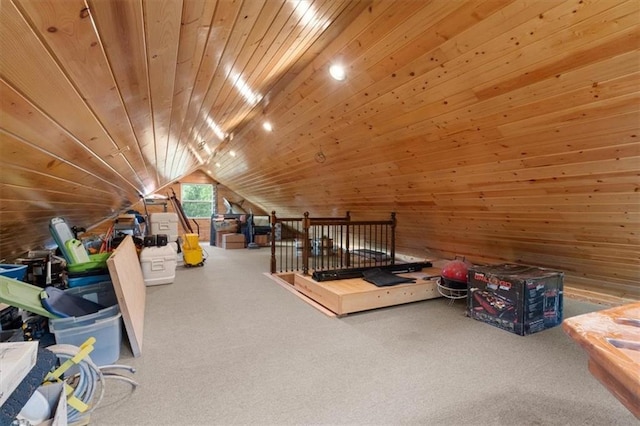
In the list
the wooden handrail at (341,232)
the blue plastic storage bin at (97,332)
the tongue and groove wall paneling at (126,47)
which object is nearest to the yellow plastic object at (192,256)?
the wooden handrail at (341,232)

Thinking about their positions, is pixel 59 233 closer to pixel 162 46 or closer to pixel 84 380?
pixel 84 380

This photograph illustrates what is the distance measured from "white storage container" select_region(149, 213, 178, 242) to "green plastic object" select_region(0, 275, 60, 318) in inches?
165

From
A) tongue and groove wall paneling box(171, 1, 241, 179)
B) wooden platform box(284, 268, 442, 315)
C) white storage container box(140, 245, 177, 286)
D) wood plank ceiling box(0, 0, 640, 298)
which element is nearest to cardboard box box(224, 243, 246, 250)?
white storage container box(140, 245, 177, 286)

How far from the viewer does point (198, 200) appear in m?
9.55

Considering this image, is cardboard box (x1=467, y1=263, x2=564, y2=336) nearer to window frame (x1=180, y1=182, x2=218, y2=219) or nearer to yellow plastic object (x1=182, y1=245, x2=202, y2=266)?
yellow plastic object (x1=182, y1=245, x2=202, y2=266)

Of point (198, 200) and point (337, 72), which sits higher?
point (337, 72)

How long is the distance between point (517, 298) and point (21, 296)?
143 inches

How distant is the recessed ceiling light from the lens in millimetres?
2429

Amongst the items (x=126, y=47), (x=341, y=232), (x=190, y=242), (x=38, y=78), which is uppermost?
(x=126, y=47)

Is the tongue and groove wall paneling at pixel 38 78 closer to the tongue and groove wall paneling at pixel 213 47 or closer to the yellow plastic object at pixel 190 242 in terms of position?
the tongue and groove wall paneling at pixel 213 47

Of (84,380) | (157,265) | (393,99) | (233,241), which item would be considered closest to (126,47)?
(84,380)

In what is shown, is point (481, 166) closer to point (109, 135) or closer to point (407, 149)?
point (407, 149)

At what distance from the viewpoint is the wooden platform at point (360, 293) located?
3.03m

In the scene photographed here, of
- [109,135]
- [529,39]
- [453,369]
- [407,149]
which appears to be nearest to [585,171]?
[529,39]
